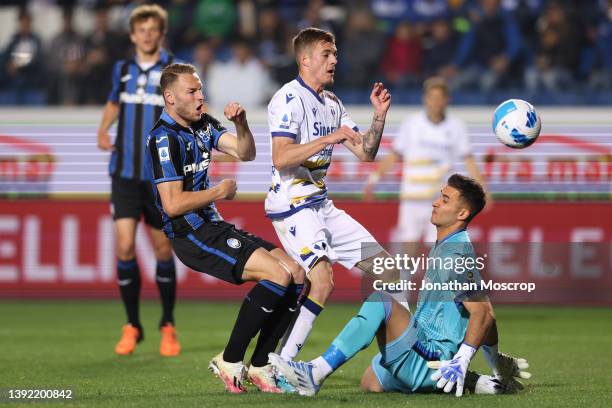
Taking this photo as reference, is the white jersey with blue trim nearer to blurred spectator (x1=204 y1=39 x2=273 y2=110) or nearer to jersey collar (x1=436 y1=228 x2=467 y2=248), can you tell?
jersey collar (x1=436 y1=228 x2=467 y2=248)

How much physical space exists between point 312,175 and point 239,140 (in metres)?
0.58

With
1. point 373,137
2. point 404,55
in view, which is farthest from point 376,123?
point 404,55

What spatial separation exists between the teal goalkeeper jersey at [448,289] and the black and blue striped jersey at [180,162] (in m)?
1.42

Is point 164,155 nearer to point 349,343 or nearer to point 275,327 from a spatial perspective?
point 275,327

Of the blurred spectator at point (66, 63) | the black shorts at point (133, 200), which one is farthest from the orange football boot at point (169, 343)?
the blurred spectator at point (66, 63)

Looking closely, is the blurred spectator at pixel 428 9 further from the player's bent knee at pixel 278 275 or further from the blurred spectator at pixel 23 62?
the player's bent knee at pixel 278 275

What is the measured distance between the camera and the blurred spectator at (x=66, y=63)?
14570mm

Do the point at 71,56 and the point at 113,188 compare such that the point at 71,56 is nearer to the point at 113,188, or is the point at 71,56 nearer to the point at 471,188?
the point at 113,188

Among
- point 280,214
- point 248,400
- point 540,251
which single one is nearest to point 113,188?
point 280,214

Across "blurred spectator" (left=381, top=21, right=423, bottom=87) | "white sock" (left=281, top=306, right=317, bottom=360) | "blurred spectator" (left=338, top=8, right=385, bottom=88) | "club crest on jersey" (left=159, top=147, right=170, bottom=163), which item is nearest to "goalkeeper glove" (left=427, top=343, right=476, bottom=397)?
"white sock" (left=281, top=306, right=317, bottom=360)

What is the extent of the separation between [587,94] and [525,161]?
8.36 feet

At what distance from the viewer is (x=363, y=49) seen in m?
14.8

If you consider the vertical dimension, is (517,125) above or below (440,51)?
below

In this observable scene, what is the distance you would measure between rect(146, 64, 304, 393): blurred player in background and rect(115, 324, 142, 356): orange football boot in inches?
84.5
